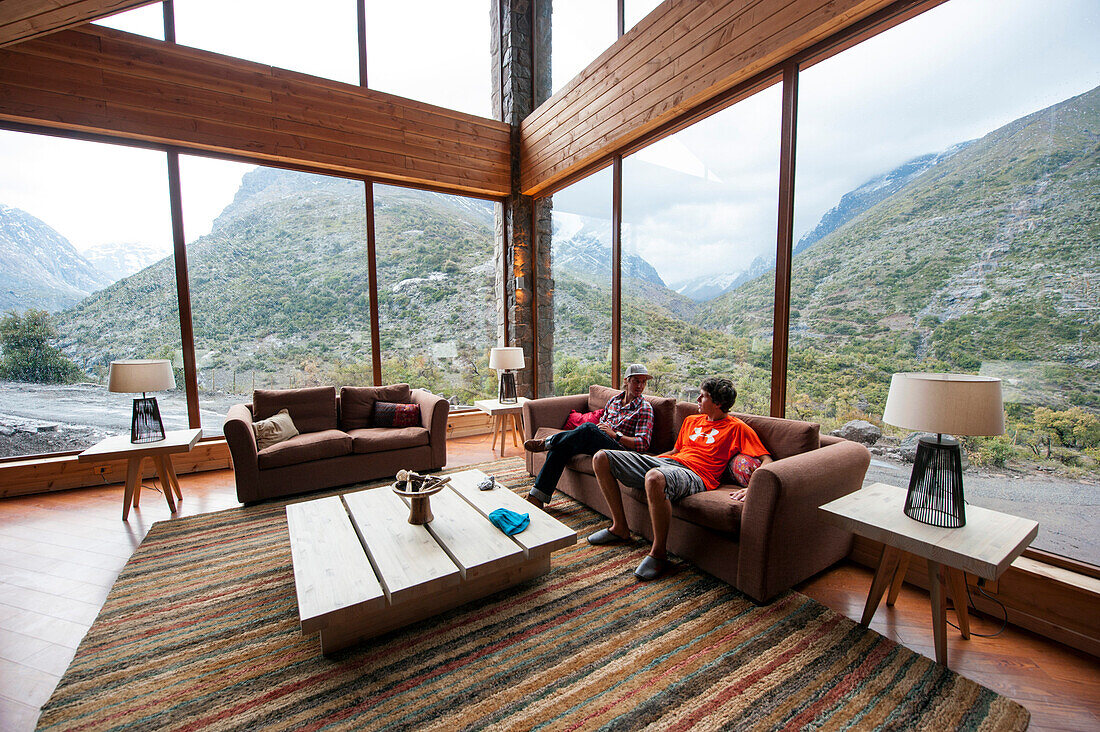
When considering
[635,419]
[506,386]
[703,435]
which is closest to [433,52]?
[506,386]

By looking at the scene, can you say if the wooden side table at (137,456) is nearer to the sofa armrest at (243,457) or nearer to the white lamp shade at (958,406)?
the sofa armrest at (243,457)

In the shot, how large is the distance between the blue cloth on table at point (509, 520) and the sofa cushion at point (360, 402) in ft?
8.16

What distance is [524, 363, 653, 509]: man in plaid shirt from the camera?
3070 mm

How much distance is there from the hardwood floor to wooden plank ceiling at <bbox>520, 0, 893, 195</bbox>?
117 inches

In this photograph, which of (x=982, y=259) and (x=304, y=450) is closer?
(x=982, y=259)

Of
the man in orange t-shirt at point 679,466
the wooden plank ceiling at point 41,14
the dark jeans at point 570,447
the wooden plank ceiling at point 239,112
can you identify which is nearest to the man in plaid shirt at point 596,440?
the dark jeans at point 570,447

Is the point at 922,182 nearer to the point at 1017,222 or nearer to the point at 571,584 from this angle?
the point at 1017,222

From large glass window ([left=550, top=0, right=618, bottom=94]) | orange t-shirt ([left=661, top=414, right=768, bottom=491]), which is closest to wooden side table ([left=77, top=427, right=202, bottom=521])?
orange t-shirt ([left=661, top=414, right=768, bottom=491])

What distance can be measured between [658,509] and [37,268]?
538cm

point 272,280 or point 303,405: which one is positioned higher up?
point 272,280

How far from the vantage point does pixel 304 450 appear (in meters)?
3.53

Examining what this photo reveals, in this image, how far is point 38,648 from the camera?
6.11 feet

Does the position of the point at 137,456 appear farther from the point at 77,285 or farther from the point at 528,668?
the point at 528,668

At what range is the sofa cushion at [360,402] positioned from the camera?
13.9 feet
